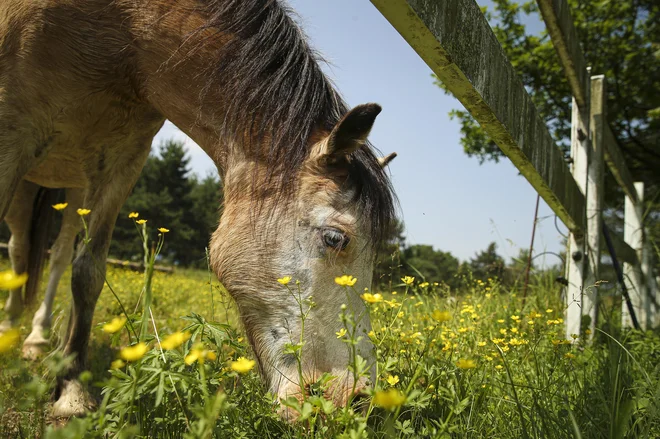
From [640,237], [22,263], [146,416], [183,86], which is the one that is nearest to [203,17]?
[183,86]

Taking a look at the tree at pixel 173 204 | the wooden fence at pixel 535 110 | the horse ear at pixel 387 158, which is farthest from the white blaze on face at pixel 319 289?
the tree at pixel 173 204

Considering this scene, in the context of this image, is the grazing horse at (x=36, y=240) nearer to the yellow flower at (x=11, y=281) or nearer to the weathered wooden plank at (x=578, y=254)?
the yellow flower at (x=11, y=281)

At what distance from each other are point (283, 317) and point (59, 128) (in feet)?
5.29

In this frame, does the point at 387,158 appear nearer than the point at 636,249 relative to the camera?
Yes

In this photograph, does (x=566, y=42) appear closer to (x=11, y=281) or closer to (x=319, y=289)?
(x=319, y=289)

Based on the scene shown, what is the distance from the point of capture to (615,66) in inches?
437

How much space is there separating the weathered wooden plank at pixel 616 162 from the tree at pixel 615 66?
4983 mm

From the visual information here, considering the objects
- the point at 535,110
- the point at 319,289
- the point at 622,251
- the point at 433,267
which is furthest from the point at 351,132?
the point at 433,267

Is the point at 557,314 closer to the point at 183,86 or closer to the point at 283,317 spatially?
the point at 283,317

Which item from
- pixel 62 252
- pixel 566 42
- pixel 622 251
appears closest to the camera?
pixel 566 42

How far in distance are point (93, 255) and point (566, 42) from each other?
3.26 meters

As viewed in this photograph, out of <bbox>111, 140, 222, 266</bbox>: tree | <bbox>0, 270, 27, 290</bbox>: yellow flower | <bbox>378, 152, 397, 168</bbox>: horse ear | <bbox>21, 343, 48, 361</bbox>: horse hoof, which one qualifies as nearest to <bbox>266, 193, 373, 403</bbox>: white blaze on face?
<bbox>378, 152, 397, 168</bbox>: horse ear

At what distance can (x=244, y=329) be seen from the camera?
197 cm

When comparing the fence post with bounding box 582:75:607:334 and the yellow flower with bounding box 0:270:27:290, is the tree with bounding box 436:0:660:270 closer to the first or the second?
the fence post with bounding box 582:75:607:334
